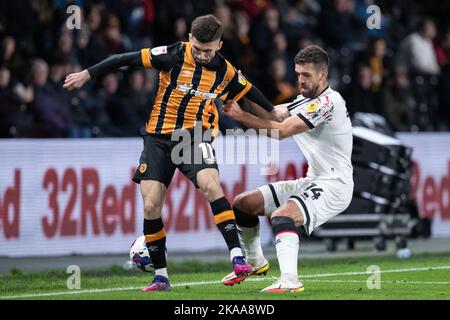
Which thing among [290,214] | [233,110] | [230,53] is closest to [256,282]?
[290,214]

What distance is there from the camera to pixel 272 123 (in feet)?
33.6

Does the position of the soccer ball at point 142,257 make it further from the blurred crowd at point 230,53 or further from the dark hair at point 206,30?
the blurred crowd at point 230,53

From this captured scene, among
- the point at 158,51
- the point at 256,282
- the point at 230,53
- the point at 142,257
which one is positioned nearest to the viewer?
the point at 158,51

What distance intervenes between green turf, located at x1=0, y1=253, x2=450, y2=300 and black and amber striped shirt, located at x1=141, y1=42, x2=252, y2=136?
1484 millimetres

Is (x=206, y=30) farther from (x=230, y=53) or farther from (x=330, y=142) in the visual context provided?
(x=230, y=53)

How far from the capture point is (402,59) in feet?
68.9

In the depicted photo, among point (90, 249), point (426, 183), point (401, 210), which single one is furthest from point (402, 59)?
point (90, 249)

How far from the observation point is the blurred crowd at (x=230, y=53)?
15875 millimetres

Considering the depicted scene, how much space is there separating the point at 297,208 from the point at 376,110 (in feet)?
30.7

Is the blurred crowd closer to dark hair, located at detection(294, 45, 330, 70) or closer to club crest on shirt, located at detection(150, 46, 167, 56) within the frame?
club crest on shirt, located at detection(150, 46, 167, 56)

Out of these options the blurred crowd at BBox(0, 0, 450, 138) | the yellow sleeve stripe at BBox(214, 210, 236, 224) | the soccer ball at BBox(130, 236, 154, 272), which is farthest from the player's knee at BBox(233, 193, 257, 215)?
the blurred crowd at BBox(0, 0, 450, 138)

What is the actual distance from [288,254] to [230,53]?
8.74 m

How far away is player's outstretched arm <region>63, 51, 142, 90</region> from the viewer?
1001 cm

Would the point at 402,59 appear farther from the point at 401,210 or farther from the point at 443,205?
the point at 401,210
